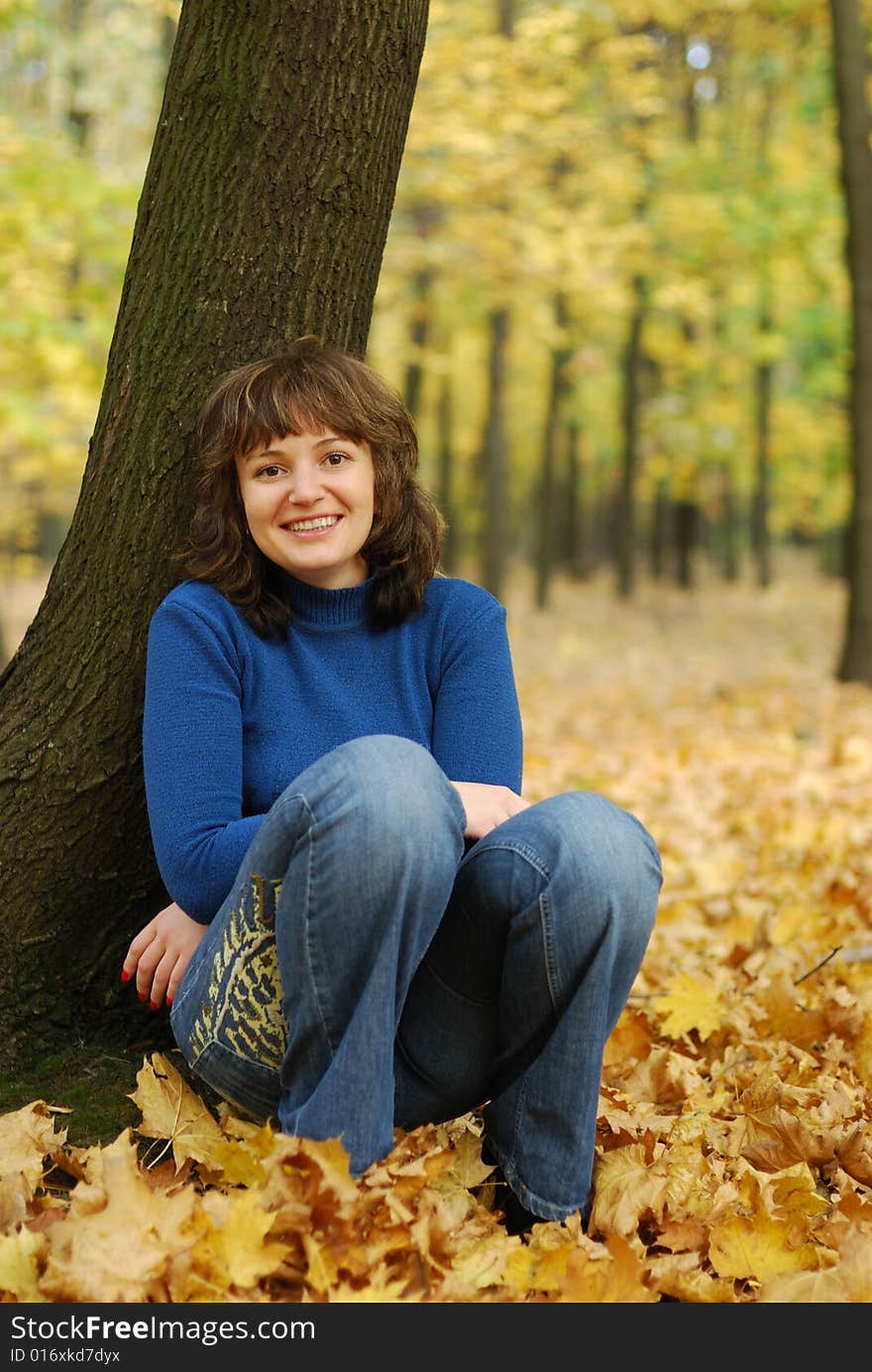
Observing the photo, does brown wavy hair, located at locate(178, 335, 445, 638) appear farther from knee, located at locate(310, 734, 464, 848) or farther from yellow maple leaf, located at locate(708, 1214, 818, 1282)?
yellow maple leaf, located at locate(708, 1214, 818, 1282)

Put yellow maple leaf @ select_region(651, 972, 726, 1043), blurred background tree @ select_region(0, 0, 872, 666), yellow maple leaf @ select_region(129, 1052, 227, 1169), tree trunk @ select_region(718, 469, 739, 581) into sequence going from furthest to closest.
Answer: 1. tree trunk @ select_region(718, 469, 739, 581)
2. blurred background tree @ select_region(0, 0, 872, 666)
3. yellow maple leaf @ select_region(651, 972, 726, 1043)
4. yellow maple leaf @ select_region(129, 1052, 227, 1169)

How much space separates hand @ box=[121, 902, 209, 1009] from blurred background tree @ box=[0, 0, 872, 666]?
23.8ft

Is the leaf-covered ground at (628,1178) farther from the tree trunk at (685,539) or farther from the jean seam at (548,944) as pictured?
the tree trunk at (685,539)

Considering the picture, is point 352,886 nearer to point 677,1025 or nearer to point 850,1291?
point 850,1291

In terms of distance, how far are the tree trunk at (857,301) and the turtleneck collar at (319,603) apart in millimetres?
7864

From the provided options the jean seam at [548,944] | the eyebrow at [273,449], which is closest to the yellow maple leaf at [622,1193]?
the jean seam at [548,944]

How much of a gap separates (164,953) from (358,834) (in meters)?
0.67

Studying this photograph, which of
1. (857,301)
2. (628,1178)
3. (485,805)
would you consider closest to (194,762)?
(485,805)

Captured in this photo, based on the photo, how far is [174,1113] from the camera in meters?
2.26

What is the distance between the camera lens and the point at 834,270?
1680cm

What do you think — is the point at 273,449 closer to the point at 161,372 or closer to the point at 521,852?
the point at 161,372

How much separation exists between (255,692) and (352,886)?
605mm

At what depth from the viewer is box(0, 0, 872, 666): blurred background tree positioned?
9.41 meters

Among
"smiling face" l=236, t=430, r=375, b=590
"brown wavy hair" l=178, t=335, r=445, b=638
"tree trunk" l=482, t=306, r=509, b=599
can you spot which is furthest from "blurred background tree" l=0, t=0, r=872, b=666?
"smiling face" l=236, t=430, r=375, b=590
